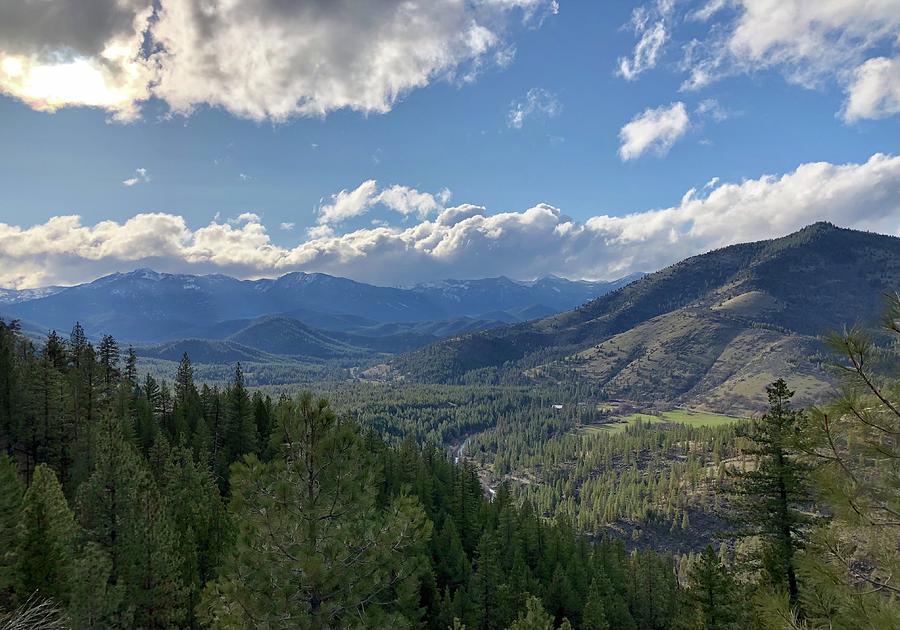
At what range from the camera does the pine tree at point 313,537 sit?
13.8 m

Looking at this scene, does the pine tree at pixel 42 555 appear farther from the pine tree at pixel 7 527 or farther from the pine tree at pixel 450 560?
the pine tree at pixel 450 560

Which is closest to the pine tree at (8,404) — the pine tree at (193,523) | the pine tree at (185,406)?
the pine tree at (185,406)

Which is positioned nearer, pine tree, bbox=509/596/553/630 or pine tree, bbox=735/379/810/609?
pine tree, bbox=735/379/810/609

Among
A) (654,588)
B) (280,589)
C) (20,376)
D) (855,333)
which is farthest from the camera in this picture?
(654,588)

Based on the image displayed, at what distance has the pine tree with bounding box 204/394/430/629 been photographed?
45.1 ft

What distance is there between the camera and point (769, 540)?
2388 centimetres

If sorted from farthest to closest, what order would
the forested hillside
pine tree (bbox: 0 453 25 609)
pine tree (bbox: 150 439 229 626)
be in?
pine tree (bbox: 150 439 229 626), pine tree (bbox: 0 453 25 609), the forested hillside

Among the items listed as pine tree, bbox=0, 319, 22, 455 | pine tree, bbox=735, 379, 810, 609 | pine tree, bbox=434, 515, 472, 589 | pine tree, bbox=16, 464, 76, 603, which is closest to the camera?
pine tree, bbox=735, 379, 810, 609

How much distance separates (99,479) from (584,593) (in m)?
58.6

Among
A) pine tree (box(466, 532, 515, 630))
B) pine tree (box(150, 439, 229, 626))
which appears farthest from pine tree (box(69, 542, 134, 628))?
pine tree (box(466, 532, 515, 630))

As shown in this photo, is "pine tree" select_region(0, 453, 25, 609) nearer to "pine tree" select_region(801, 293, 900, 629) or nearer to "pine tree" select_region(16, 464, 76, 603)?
"pine tree" select_region(16, 464, 76, 603)

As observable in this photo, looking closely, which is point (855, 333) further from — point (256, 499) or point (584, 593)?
point (584, 593)

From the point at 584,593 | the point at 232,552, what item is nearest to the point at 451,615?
the point at 584,593

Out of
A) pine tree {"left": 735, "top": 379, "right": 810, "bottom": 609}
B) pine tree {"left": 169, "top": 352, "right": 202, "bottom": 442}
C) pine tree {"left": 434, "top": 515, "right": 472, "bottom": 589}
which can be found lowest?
pine tree {"left": 434, "top": 515, "right": 472, "bottom": 589}
